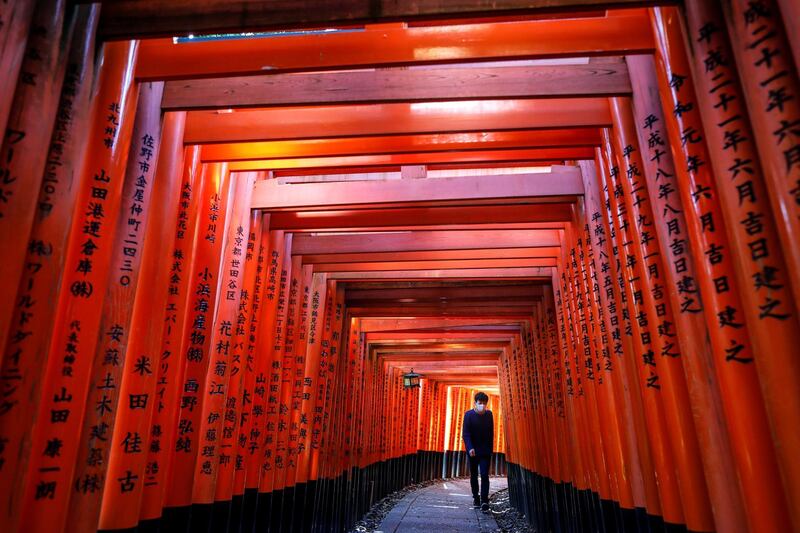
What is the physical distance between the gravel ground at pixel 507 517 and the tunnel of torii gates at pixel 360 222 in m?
2.26

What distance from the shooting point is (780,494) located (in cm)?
192

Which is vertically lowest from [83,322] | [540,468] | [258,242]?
[540,468]

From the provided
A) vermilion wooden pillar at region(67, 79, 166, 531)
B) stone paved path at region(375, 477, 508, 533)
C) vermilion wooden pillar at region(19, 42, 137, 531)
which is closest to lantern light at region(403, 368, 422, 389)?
stone paved path at region(375, 477, 508, 533)

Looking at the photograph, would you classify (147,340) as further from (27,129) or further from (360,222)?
(360,222)

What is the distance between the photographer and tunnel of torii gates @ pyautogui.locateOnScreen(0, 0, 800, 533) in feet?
6.75

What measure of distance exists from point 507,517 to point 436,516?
157cm

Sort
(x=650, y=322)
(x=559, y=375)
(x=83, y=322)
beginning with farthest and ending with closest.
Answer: (x=559, y=375) < (x=650, y=322) < (x=83, y=322)

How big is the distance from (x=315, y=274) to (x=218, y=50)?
165 inches

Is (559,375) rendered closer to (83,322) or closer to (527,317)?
(527,317)

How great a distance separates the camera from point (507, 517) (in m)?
9.76

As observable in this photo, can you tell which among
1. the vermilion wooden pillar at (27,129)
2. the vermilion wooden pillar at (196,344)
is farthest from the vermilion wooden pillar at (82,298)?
the vermilion wooden pillar at (196,344)

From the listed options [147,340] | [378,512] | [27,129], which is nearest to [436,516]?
[378,512]

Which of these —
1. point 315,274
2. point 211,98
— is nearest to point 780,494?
point 211,98

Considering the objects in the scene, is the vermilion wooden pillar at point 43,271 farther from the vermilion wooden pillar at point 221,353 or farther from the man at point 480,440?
the man at point 480,440
